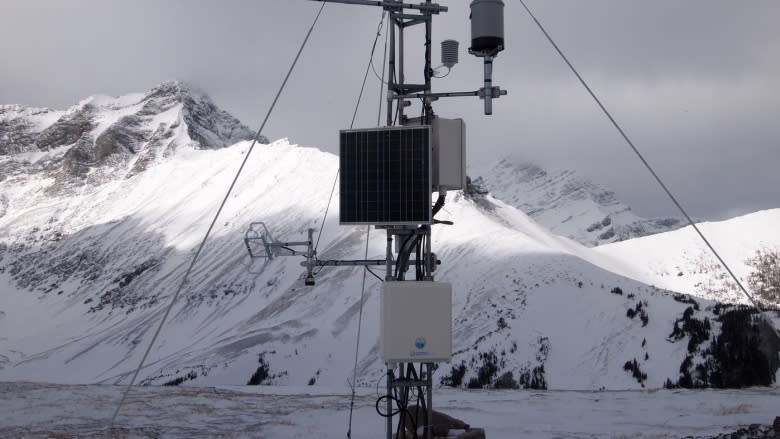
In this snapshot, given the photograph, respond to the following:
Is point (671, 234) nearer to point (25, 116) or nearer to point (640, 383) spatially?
point (640, 383)

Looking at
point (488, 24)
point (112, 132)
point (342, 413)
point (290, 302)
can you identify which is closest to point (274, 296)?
point (290, 302)

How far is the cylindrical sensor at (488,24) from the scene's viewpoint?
1120 centimetres

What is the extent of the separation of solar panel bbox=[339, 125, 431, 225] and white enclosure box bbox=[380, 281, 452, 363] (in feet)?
3.31

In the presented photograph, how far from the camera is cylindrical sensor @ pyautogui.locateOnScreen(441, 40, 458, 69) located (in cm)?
1137

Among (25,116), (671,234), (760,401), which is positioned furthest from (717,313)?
(25,116)

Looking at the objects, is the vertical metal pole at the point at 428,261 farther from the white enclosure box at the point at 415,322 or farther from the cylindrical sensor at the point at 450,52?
the cylindrical sensor at the point at 450,52

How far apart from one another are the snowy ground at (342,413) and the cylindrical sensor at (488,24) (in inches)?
322

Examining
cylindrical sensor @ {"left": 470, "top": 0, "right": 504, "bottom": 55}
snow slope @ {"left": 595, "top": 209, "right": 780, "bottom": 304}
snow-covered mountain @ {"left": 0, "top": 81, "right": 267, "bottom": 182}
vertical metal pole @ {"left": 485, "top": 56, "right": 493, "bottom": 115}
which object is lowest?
vertical metal pole @ {"left": 485, "top": 56, "right": 493, "bottom": 115}

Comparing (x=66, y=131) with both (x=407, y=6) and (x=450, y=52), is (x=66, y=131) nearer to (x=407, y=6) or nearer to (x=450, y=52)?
(x=407, y=6)

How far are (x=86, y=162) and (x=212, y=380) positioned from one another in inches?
3034

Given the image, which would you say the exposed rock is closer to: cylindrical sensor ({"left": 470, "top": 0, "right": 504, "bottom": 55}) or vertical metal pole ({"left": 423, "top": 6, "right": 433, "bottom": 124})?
vertical metal pole ({"left": 423, "top": 6, "right": 433, "bottom": 124})

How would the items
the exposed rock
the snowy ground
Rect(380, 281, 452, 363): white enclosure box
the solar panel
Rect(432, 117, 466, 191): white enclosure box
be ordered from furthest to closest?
the exposed rock → the snowy ground → Rect(432, 117, 466, 191): white enclosure box → the solar panel → Rect(380, 281, 452, 363): white enclosure box

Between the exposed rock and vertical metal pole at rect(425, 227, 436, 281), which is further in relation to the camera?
the exposed rock

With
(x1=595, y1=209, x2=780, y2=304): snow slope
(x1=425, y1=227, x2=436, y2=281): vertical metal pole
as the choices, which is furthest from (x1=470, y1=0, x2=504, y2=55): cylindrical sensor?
(x1=595, y1=209, x2=780, y2=304): snow slope
